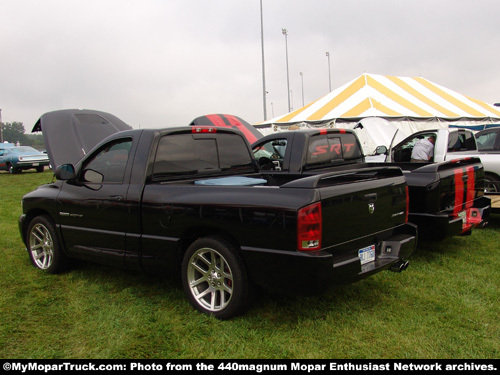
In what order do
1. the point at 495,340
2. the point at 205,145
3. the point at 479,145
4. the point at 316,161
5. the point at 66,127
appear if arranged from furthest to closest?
1. the point at 479,145
2. the point at 66,127
3. the point at 316,161
4. the point at 205,145
5. the point at 495,340

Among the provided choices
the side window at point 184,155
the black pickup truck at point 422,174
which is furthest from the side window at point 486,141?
the side window at point 184,155

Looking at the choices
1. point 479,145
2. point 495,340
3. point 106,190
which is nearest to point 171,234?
point 106,190

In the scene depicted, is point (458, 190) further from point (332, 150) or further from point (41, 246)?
point (41, 246)

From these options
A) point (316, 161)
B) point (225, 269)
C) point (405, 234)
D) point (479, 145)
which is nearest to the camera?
point (225, 269)

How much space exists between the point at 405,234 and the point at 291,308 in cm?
129

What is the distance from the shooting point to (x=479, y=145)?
28.3 ft

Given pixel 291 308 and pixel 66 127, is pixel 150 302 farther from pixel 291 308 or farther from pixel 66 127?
pixel 66 127

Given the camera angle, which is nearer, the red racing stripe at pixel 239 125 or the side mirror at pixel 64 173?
the side mirror at pixel 64 173

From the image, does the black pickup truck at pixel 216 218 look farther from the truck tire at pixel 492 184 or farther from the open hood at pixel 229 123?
the open hood at pixel 229 123

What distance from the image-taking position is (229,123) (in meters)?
12.4

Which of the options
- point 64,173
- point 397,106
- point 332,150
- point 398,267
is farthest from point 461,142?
point 397,106

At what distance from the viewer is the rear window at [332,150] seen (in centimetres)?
554

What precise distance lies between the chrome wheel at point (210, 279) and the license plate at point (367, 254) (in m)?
1.07

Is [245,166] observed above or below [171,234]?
above
